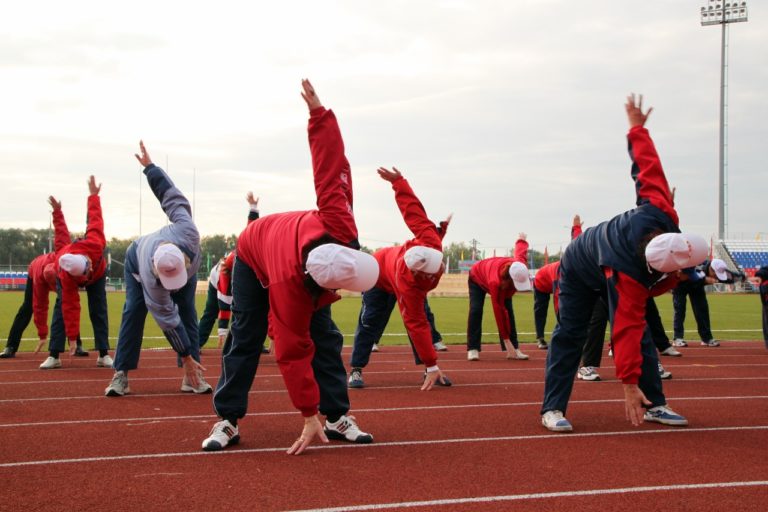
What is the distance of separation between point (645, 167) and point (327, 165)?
2.58m

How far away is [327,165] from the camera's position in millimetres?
4906

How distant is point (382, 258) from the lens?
29.6 ft

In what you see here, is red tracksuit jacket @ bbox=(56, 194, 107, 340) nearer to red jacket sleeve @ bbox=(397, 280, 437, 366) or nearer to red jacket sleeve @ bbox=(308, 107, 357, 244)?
red jacket sleeve @ bbox=(397, 280, 437, 366)

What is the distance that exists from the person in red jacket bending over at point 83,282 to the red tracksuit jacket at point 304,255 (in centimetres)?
549

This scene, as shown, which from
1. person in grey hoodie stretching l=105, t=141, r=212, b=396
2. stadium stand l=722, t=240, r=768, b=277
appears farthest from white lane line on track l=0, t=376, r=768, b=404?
stadium stand l=722, t=240, r=768, b=277

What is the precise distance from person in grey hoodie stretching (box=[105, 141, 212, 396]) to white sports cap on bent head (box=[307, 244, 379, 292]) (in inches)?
113

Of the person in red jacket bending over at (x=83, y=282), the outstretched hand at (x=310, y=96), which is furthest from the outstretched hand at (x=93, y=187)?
the outstretched hand at (x=310, y=96)

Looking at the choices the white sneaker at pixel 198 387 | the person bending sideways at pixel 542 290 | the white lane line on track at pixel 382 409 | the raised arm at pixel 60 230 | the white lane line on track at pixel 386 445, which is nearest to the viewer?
the white lane line on track at pixel 386 445

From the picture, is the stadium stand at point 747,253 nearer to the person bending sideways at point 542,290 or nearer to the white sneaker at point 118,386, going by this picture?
the person bending sideways at point 542,290

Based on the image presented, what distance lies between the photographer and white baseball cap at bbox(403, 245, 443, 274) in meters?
7.60

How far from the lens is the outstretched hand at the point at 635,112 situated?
595 cm

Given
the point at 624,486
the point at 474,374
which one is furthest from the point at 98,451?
the point at 474,374

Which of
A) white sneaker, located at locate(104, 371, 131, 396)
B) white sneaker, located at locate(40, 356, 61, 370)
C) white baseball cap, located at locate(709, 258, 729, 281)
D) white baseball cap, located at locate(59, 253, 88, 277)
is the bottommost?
white sneaker, located at locate(40, 356, 61, 370)

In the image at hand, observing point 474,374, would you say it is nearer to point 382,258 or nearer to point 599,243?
point 382,258
